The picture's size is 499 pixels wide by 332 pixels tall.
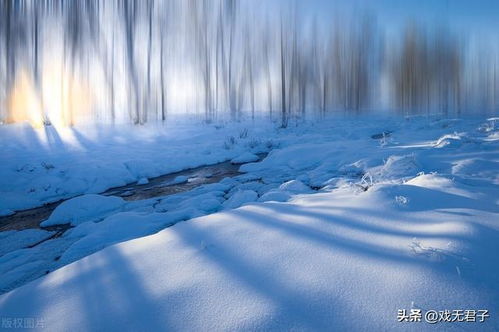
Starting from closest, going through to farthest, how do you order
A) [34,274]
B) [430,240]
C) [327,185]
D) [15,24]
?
[430,240] < [34,274] < [327,185] < [15,24]

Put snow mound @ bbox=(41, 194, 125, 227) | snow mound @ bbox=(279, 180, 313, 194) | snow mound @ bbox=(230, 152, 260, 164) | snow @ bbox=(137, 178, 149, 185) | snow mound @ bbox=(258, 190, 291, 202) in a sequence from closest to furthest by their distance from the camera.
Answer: snow mound @ bbox=(258, 190, 291, 202) → snow mound @ bbox=(41, 194, 125, 227) → snow mound @ bbox=(279, 180, 313, 194) → snow @ bbox=(137, 178, 149, 185) → snow mound @ bbox=(230, 152, 260, 164)

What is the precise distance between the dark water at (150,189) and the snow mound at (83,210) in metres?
0.14

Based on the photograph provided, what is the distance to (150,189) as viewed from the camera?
16.5 feet

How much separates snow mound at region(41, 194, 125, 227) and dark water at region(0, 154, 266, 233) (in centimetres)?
14

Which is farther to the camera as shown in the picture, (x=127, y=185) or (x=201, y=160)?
(x=201, y=160)

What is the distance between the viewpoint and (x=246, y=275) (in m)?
1.15

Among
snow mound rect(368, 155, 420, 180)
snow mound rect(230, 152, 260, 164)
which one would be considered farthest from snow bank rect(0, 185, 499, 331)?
snow mound rect(230, 152, 260, 164)

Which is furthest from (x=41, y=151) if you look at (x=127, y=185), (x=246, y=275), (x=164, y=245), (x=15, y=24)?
(x=246, y=275)

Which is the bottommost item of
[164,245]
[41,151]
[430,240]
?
[164,245]

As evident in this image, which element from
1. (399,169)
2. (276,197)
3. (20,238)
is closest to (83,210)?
(20,238)

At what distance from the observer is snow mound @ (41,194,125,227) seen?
350 centimetres

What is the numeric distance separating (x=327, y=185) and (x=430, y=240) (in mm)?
2648

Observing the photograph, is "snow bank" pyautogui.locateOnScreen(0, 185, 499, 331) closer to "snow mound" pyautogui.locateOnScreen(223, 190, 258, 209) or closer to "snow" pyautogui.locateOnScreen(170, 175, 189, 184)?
"snow mound" pyautogui.locateOnScreen(223, 190, 258, 209)

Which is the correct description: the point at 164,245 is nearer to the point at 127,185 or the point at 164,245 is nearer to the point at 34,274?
the point at 34,274
